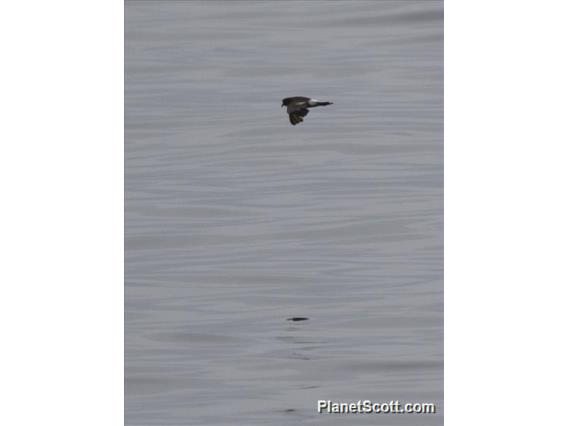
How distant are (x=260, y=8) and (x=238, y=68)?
0.87 feet

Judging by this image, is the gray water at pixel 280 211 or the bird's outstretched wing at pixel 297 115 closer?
the gray water at pixel 280 211

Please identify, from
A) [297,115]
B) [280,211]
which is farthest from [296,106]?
[280,211]

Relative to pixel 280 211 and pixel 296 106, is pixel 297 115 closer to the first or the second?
pixel 296 106

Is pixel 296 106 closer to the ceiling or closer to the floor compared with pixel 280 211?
closer to the ceiling

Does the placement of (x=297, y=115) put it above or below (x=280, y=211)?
above

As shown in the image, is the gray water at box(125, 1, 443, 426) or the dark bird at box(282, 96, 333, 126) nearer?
the gray water at box(125, 1, 443, 426)

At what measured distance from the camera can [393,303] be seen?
17.3 ft

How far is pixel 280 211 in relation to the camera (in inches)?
212

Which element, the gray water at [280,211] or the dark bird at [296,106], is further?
the dark bird at [296,106]

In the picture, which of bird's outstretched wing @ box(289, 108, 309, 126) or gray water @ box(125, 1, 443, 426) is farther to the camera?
bird's outstretched wing @ box(289, 108, 309, 126)

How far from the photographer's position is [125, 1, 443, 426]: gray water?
204 inches

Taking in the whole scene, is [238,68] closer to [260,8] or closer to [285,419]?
[260,8]

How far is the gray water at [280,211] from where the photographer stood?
5.19m
